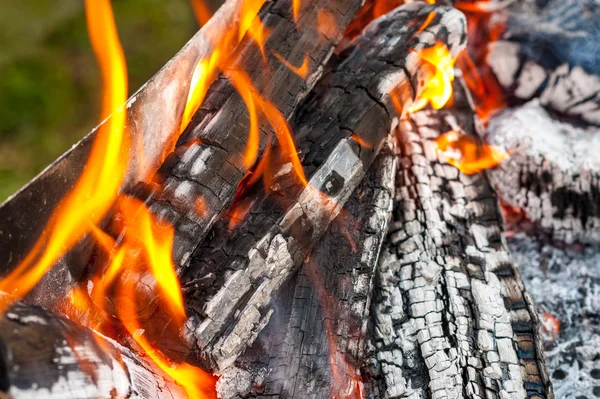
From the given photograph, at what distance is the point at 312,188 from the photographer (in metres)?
1.62

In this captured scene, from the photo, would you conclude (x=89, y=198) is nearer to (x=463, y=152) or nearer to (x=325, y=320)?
(x=325, y=320)

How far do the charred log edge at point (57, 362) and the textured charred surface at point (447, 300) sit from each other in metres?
0.73

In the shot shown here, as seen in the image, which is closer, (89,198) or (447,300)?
(89,198)

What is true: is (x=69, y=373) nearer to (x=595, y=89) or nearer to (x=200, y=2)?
(x=200, y=2)

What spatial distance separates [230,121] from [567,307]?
1349 millimetres

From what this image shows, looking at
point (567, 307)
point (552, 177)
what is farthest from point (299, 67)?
point (567, 307)

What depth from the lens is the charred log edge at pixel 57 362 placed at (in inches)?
40.9

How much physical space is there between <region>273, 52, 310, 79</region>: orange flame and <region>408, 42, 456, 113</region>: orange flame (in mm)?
387

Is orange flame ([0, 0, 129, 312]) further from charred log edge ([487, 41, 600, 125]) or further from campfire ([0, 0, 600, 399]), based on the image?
charred log edge ([487, 41, 600, 125])

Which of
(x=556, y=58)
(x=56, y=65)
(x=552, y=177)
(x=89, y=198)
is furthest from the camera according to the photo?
(x=56, y=65)

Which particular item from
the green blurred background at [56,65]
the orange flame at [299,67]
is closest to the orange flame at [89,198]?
the orange flame at [299,67]

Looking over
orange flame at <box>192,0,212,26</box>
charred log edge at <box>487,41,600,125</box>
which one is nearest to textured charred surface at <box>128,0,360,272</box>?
orange flame at <box>192,0,212,26</box>

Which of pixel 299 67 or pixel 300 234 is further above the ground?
pixel 299 67

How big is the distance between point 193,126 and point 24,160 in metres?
1.51
